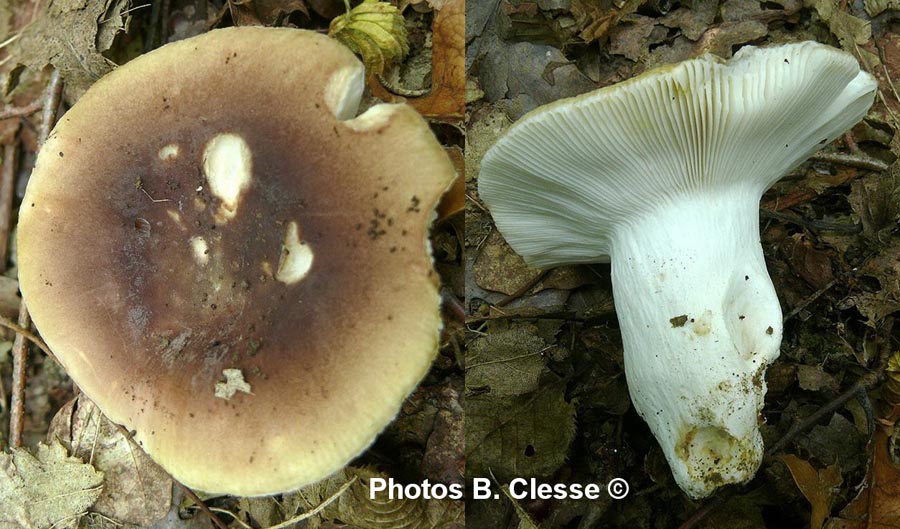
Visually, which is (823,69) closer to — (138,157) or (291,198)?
(291,198)

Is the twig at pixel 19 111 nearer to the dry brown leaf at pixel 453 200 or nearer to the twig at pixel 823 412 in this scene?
the dry brown leaf at pixel 453 200

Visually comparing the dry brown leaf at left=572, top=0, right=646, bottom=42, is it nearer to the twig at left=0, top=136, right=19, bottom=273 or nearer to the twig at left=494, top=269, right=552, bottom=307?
the twig at left=494, top=269, right=552, bottom=307

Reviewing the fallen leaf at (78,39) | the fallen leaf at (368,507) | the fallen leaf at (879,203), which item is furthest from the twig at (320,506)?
the fallen leaf at (879,203)

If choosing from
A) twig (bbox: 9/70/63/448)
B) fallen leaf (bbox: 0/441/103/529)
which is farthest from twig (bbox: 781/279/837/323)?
twig (bbox: 9/70/63/448)

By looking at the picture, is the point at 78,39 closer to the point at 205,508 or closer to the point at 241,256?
the point at 241,256

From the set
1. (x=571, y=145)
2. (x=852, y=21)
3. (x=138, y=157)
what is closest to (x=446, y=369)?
(x=571, y=145)
